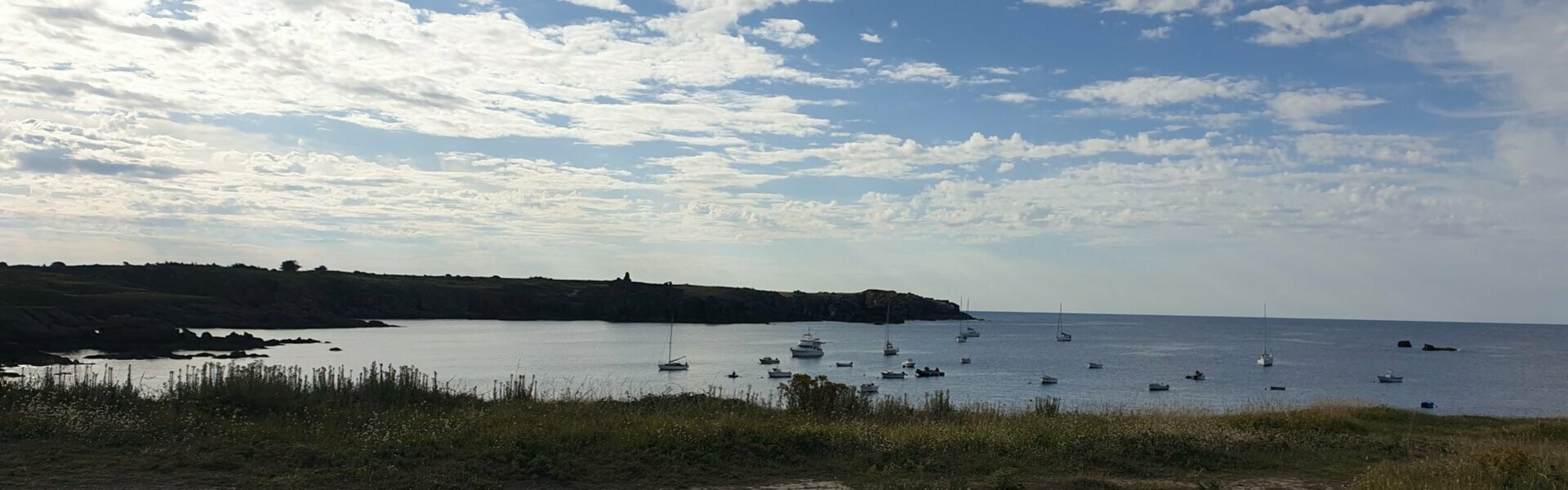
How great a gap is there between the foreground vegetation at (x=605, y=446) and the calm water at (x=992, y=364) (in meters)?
12.3

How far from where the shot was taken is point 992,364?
298 ft

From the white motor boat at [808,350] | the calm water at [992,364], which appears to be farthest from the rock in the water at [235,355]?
the white motor boat at [808,350]

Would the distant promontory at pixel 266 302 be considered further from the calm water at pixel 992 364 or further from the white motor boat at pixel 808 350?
the white motor boat at pixel 808 350

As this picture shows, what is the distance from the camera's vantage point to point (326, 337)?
10000 cm

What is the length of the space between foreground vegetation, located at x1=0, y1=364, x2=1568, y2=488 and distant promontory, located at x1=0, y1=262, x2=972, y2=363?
50.7 metres

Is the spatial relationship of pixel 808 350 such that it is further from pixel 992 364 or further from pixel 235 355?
pixel 235 355

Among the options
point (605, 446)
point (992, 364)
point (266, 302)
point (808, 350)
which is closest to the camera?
point (605, 446)

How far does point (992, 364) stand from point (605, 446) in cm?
8000

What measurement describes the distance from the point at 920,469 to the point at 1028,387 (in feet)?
177

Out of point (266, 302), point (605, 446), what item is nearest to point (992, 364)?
point (605, 446)

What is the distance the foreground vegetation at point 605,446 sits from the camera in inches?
476

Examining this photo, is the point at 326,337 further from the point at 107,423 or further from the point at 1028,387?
the point at 107,423

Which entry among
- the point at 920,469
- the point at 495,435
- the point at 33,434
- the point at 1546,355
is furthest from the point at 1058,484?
the point at 1546,355

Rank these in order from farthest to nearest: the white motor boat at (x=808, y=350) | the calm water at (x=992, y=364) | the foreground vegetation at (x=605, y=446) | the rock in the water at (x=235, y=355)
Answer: the white motor boat at (x=808, y=350) < the rock in the water at (x=235, y=355) < the calm water at (x=992, y=364) < the foreground vegetation at (x=605, y=446)
